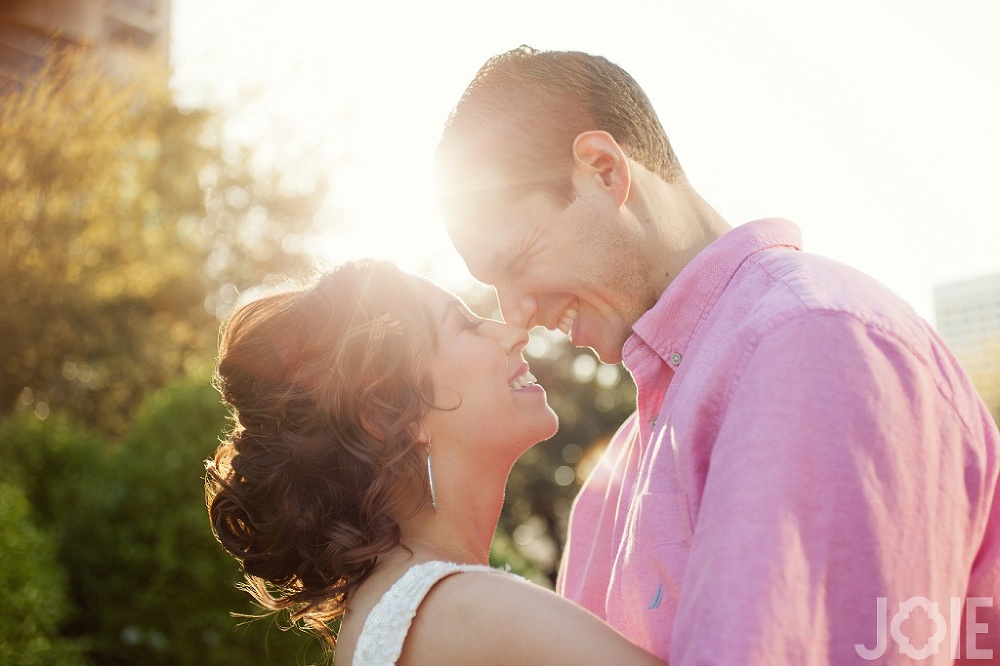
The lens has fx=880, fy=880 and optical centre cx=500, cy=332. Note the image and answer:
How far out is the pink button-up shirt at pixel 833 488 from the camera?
4.17 feet

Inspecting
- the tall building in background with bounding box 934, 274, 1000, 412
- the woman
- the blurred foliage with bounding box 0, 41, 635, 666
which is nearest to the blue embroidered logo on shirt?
the woman

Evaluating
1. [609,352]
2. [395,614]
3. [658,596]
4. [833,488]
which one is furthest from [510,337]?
[833,488]

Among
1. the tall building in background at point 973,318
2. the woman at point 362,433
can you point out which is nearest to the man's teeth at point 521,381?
the woman at point 362,433

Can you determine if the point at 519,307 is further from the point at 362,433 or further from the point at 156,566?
the point at 156,566

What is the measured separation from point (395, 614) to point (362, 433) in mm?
594

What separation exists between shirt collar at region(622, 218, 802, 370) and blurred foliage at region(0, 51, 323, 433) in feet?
9.28

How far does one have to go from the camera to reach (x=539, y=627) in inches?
74.2

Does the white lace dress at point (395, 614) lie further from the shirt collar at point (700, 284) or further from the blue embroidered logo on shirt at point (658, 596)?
the shirt collar at point (700, 284)

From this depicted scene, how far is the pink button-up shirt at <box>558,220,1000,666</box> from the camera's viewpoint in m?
1.27

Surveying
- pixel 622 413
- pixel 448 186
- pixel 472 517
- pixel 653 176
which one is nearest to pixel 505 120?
pixel 448 186

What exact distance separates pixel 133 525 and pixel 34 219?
3991 mm

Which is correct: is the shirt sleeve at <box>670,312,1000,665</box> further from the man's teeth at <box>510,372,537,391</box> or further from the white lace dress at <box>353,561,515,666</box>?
the man's teeth at <box>510,372,537,391</box>

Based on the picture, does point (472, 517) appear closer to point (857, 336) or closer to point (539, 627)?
point (539, 627)

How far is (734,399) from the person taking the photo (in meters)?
1.44
